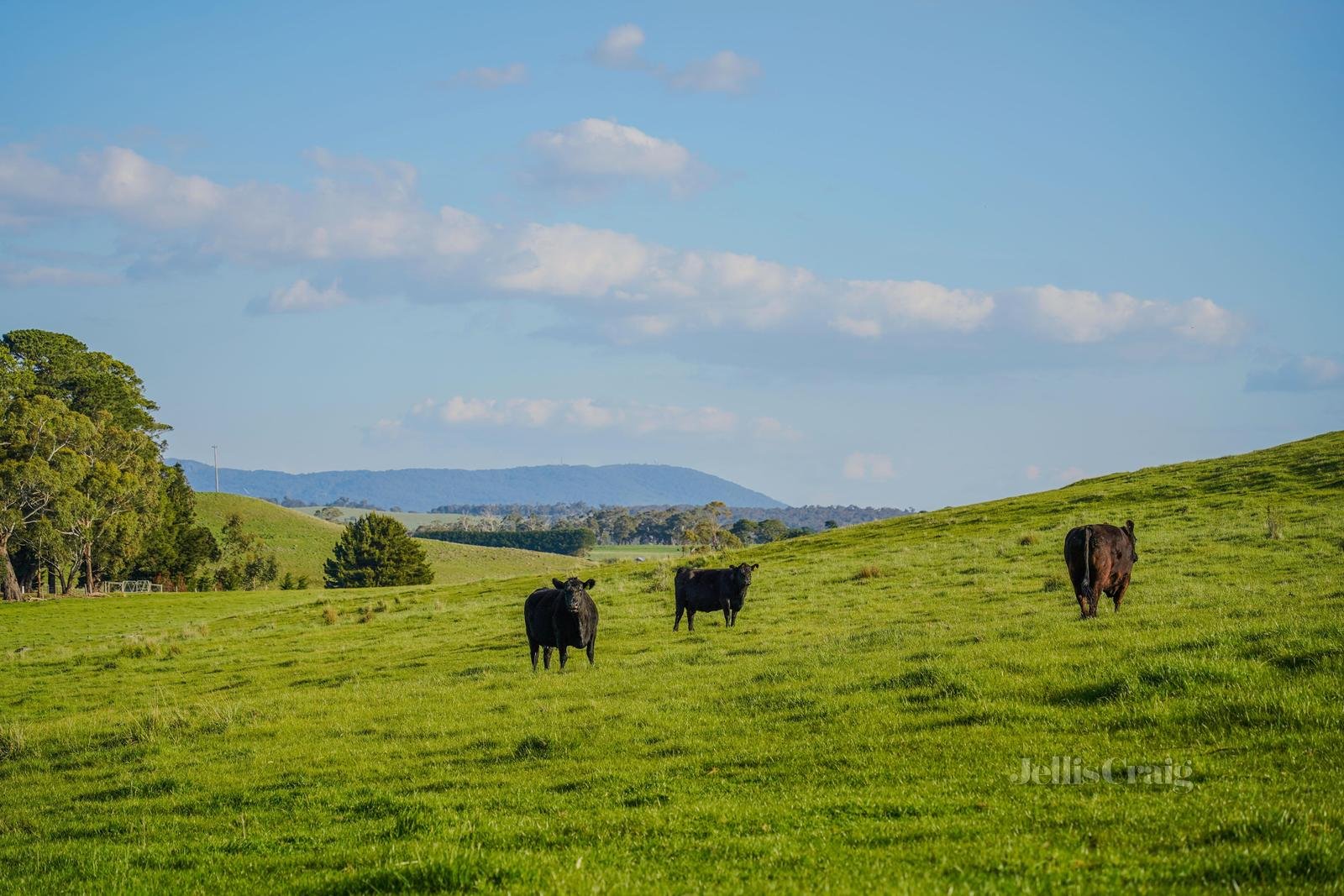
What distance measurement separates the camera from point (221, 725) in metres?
19.6

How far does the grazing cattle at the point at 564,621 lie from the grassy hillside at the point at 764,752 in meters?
0.94

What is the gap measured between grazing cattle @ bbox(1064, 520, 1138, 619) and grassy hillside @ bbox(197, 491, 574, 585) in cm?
10728

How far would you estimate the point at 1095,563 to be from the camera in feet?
68.9

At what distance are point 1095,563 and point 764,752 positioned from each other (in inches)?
462

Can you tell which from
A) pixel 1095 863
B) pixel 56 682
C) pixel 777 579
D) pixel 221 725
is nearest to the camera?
pixel 1095 863

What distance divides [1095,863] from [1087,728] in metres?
5.36

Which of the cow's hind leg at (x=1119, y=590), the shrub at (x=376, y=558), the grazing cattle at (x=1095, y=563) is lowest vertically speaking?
the shrub at (x=376, y=558)

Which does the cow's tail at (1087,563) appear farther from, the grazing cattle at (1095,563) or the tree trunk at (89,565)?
the tree trunk at (89,565)

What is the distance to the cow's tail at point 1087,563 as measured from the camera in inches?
822

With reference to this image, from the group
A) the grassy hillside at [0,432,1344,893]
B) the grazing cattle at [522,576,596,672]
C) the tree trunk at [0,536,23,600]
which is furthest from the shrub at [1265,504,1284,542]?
the tree trunk at [0,536,23,600]

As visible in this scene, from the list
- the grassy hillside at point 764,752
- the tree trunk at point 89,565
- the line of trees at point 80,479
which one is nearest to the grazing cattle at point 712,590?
the grassy hillside at point 764,752

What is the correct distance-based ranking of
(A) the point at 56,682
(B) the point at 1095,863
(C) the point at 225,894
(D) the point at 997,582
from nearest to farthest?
(B) the point at 1095,863
(C) the point at 225,894
(D) the point at 997,582
(A) the point at 56,682

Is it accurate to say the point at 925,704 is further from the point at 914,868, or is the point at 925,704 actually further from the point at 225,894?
the point at 225,894

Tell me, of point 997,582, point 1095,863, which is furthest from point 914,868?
point 997,582
